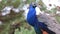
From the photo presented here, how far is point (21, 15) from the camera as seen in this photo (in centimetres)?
131

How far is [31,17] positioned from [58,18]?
0.23m

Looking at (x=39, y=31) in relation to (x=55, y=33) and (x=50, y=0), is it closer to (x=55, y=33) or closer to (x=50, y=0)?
(x=55, y=33)

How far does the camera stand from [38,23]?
1325 millimetres

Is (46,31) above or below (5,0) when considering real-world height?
below

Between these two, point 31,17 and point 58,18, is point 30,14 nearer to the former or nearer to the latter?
point 31,17

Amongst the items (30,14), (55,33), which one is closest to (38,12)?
(30,14)

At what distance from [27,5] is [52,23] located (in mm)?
250

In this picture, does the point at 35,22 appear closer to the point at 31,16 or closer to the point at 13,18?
the point at 31,16

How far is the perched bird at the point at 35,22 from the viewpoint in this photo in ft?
4.26

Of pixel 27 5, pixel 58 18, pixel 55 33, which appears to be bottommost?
pixel 55 33

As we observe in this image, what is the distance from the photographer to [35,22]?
52.0 inches

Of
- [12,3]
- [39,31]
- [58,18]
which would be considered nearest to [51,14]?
[58,18]

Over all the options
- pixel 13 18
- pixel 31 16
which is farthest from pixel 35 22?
pixel 13 18

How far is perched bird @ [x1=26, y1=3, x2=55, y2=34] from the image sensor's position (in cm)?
130
